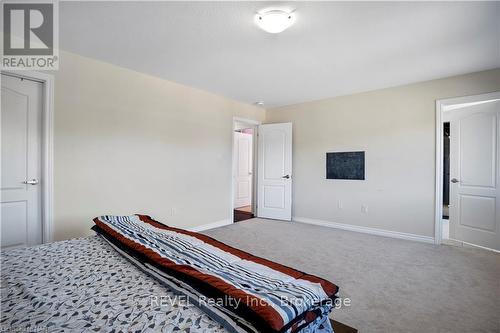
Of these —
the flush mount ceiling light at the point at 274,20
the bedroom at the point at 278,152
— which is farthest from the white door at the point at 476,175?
the flush mount ceiling light at the point at 274,20

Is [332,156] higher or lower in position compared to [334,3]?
lower

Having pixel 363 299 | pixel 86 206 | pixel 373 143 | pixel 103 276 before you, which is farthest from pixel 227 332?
pixel 373 143

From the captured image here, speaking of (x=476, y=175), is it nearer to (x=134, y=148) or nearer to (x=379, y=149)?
(x=379, y=149)

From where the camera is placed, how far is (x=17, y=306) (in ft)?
3.24

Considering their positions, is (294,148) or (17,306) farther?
(294,148)

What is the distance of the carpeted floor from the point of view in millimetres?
1925

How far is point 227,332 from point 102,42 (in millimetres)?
3036

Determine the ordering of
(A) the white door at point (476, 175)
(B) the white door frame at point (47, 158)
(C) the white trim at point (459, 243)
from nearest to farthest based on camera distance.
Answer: (B) the white door frame at point (47, 158) < (A) the white door at point (476, 175) < (C) the white trim at point (459, 243)

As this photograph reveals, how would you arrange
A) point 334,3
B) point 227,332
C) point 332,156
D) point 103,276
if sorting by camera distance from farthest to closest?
point 332,156 → point 334,3 → point 103,276 → point 227,332

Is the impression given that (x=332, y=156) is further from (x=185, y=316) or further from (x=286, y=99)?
(x=185, y=316)

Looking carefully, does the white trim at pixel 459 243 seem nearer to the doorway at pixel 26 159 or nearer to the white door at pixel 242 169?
the white door at pixel 242 169

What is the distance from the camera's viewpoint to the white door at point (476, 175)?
3.44m

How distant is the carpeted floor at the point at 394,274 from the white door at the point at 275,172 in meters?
0.93

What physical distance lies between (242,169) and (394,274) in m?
5.02
